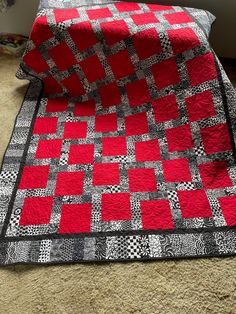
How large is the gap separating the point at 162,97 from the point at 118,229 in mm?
733

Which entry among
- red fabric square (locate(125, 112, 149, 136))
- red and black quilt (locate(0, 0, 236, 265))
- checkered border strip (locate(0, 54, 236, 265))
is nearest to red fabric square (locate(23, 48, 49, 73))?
red and black quilt (locate(0, 0, 236, 265))

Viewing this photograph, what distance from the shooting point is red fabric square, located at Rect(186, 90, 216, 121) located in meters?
1.50

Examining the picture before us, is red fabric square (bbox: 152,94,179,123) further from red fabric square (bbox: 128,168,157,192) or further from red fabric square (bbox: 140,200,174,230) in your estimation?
red fabric square (bbox: 140,200,174,230)

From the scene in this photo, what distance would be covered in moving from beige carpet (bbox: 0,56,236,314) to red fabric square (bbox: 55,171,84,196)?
34cm

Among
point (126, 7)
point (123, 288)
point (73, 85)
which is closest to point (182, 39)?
point (126, 7)

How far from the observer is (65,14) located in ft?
5.64

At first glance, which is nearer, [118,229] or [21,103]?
[118,229]

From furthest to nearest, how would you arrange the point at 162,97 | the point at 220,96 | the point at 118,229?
the point at 162,97 → the point at 220,96 → the point at 118,229

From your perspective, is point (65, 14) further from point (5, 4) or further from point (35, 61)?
point (5, 4)

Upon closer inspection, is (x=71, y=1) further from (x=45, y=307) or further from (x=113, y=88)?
(x=45, y=307)

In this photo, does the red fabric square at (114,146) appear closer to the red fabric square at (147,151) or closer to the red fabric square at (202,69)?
the red fabric square at (147,151)

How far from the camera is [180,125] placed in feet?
5.15

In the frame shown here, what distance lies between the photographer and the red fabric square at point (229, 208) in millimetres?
1297

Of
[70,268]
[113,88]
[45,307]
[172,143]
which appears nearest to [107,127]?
[113,88]
